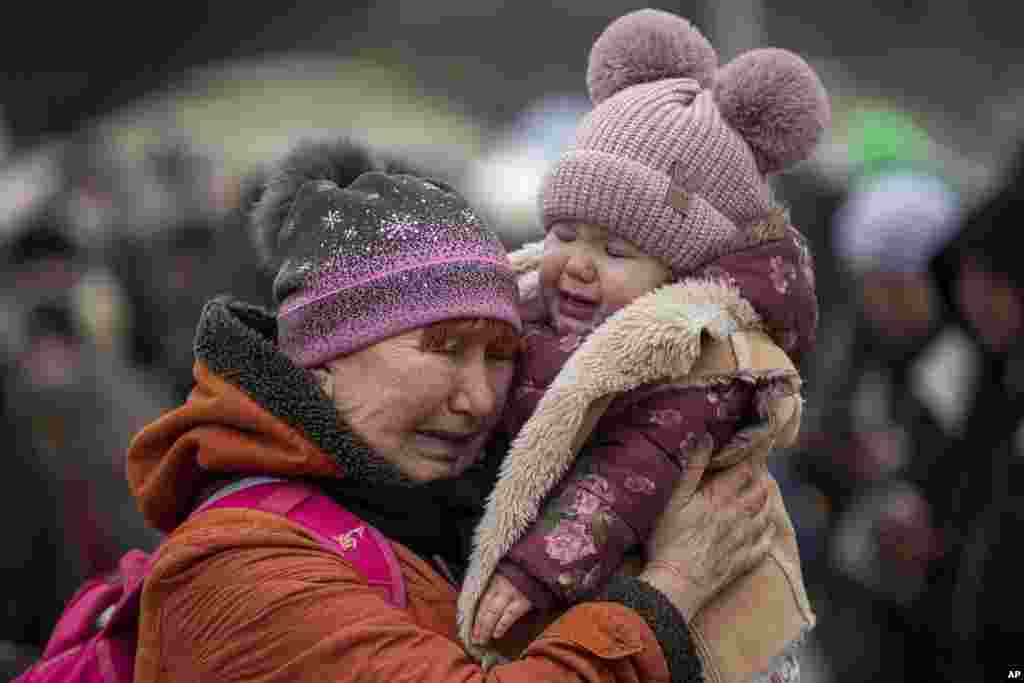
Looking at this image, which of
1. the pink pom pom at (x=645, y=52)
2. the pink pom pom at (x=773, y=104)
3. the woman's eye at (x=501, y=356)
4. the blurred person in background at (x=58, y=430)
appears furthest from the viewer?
the blurred person in background at (x=58, y=430)

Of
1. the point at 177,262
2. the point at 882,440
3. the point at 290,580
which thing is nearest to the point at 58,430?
the point at 177,262

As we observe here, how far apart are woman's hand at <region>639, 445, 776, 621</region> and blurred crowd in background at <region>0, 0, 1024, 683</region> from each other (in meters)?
0.86

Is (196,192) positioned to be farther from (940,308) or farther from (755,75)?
(755,75)

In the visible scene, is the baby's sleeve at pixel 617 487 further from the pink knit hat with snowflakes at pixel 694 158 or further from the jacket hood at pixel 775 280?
the pink knit hat with snowflakes at pixel 694 158

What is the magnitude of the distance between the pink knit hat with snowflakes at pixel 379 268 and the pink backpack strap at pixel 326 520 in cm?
23

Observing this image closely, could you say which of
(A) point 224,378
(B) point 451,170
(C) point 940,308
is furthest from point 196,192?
(A) point 224,378

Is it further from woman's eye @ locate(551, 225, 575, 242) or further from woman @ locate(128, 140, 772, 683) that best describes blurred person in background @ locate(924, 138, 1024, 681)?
woman's eye @ locate(551, 225, 575, 242)

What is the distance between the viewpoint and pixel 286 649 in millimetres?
2438

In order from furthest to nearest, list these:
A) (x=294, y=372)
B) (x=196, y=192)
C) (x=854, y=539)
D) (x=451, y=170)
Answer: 1. (x=451, y=170)
2. (x=196, y=192)
3. (x=854, y=539)
4. (x=294, y=372)

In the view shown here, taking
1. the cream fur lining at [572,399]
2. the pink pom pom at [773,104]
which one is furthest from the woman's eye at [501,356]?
the pink pom pom at [773,104]

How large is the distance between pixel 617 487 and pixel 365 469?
435mm

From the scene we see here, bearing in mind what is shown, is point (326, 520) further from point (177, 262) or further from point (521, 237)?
point (521, 237)

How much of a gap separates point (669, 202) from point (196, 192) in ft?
23.9

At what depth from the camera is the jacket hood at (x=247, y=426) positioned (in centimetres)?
263
